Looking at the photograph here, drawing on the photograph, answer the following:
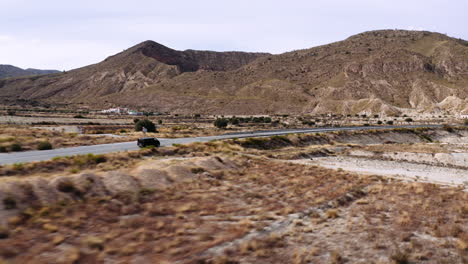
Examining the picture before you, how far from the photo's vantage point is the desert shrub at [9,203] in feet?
40.1

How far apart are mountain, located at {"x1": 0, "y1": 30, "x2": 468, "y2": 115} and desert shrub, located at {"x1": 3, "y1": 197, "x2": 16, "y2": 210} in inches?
4779

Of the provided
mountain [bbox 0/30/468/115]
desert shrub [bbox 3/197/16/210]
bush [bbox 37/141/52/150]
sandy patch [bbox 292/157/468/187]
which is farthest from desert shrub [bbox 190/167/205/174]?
mountain [bbox 0/30/468/115]

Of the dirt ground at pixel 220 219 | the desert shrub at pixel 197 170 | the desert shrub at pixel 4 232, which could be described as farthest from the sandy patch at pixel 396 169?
the desert shrub at pixel 4 232

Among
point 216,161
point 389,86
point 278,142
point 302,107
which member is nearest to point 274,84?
point 302,107

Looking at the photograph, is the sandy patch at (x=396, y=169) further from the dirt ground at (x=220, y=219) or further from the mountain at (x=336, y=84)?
the mountain at (x=336, y=84)

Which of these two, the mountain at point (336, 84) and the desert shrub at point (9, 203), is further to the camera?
the mountain at point (336, 84)

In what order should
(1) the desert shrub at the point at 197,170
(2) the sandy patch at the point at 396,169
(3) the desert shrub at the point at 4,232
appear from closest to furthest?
(3) the desert shrub at the point at 4,232 < (1) the desert shrub at the point at 197,170 < (2) the sandy patch at the point at 396,169

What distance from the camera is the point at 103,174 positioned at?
17.7 metres

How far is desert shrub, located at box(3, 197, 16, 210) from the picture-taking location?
12.2 m

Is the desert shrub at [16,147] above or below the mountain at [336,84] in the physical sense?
below

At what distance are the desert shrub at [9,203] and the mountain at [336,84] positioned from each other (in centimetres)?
12139

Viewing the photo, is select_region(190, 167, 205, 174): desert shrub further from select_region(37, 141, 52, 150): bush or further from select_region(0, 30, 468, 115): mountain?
select_region(0, 30, 468, 115): mountain

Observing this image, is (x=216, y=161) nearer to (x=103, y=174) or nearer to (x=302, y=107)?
(x=103, y=174)

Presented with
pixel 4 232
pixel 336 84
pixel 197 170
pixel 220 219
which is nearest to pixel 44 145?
pixel 197 170
